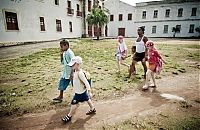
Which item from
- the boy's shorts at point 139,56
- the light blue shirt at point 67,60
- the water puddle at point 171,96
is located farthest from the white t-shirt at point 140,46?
the light blue shirt at point 67,60

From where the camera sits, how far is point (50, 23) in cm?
2175

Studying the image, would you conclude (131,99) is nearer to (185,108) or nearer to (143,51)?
(185,108)

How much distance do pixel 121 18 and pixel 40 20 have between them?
24719 mm

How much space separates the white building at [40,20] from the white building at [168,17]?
1643 centimetres

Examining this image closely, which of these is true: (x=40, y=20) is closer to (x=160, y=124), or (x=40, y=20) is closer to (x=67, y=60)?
(x=67, y=60)

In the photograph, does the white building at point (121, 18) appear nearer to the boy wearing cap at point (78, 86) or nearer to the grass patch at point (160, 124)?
the grass patch at point (160, 124)

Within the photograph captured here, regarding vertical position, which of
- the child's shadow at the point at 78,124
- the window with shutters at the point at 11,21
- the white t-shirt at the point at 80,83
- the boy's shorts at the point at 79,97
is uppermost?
the window with shutters at the point at 11,21

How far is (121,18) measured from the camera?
40.7 metres

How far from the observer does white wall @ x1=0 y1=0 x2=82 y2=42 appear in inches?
635

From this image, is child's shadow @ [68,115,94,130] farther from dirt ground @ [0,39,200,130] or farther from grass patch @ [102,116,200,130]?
grass patch @ [102,116,200,130]

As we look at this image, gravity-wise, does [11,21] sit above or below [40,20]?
below

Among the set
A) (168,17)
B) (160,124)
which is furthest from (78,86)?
(168,17)

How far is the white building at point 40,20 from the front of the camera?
16234mm

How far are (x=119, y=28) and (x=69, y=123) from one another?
40.2 meters
